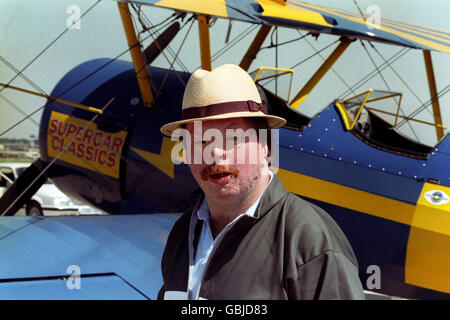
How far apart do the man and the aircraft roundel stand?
2210 mm

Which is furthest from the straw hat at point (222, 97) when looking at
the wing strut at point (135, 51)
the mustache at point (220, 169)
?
the wing strut at point (135, 51)

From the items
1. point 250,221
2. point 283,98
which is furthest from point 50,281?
point 283,98

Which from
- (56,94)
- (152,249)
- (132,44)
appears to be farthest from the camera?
(56,94)

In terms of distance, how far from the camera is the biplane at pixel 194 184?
292cm

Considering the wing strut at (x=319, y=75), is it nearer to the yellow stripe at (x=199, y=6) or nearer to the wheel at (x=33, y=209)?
the yellow stripe at (x=199, y=6)

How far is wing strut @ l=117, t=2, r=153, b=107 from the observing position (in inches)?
147

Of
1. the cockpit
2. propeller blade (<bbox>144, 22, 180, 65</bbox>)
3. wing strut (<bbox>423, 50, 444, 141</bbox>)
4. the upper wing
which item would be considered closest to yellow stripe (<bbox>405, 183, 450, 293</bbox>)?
the cockpit

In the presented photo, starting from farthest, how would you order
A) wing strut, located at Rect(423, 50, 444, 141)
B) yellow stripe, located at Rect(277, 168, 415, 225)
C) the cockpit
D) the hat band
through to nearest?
wing strut, located at Rect(423, 50, 444, 141), the cockpit, yellow stripe, located at Rect(277, 168, 415, 225), the hat band

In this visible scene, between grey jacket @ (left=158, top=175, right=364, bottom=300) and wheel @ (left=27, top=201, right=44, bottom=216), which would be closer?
grey jacket @ (left=158, top=175, right=364, bottom=300)

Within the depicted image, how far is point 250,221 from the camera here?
101 centimetres

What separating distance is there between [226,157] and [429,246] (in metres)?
2.35

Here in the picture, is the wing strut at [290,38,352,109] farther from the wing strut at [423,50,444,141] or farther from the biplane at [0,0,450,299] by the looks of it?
the wing strut at [423,50,444,141]
